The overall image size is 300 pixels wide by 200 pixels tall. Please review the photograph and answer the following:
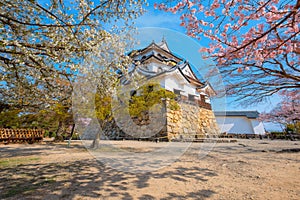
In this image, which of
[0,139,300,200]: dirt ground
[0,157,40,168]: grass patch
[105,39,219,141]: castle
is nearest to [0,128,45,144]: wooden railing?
[105,39,219,141]: castle

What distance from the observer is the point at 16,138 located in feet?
28.0

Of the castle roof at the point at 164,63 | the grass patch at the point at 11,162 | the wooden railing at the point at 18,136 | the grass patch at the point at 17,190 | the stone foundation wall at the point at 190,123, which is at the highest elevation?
the castle roof at the point at 164,63

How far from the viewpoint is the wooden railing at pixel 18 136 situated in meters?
8.17

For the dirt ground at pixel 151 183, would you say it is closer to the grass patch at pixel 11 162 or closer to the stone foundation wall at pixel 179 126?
the grass patch at pixel 11 162

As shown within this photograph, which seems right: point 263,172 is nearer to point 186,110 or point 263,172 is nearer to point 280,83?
point 280,83

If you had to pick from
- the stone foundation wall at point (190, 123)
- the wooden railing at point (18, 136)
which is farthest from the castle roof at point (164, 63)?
the wooden railing at point (18, 136)

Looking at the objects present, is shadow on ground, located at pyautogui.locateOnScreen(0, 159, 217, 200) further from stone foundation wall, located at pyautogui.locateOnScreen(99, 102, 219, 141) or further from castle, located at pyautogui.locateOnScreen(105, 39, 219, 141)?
stone foundation wall, located at pyautogui.locateOnScreen(99, 102, 219, 141)

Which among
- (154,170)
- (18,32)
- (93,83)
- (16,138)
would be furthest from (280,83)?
(16,138)

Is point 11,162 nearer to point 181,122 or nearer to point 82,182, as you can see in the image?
point 82,182

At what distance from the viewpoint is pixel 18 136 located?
340 inches

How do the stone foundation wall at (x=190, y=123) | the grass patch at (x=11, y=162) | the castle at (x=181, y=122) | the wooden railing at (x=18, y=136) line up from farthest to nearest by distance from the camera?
the stone foundation wall at (x=190, y=123), the castle at (x=181, y=122), the wooden railing at (x=18, y=136), the grass patch at (x=11, y=162)

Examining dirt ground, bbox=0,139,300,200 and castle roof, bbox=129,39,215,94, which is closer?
dirt ground, bbox=0,139,300,200

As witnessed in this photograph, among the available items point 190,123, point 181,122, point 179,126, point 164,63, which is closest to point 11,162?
point 164,63

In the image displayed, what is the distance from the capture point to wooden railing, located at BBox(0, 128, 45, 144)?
26.8 ft
